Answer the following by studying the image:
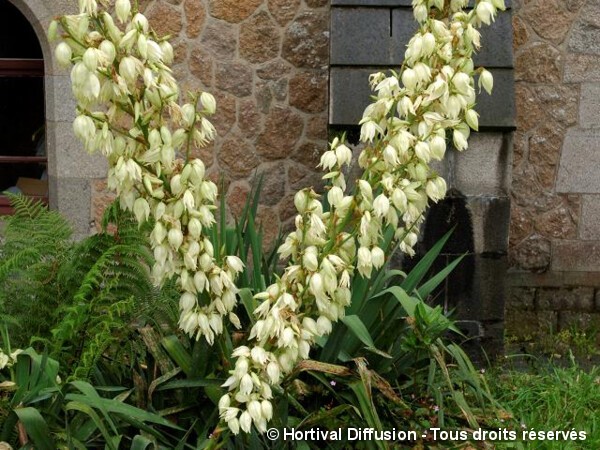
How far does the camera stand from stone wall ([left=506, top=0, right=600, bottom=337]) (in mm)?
5703

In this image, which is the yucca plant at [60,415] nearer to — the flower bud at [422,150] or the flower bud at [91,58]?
the flower bud at [91,58]

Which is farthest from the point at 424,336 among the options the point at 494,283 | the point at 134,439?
the point at 494,283

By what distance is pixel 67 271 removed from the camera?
10.7 ft

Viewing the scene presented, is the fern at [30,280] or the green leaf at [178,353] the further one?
the fern at [30,280]

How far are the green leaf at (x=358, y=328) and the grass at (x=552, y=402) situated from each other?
2.72ft

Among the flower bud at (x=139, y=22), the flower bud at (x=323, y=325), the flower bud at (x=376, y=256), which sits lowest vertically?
the flower bud at (x=323, y=325)

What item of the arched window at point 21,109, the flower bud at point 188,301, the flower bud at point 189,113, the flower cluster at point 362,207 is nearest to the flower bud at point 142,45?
the flower bud at point 189,113

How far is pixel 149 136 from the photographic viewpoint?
2.35 metres

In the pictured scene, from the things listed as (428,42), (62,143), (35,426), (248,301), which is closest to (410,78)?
(428,42)

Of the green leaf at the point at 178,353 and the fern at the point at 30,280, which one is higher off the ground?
the fern at the point at 30,280

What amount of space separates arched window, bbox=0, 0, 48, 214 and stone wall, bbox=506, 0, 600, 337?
331 centimetres

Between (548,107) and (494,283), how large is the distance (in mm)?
1801

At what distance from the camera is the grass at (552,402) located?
366 centimetres

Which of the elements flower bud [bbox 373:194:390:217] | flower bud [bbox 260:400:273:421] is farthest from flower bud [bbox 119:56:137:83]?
flower bud [bbox 260:400:273:421]
